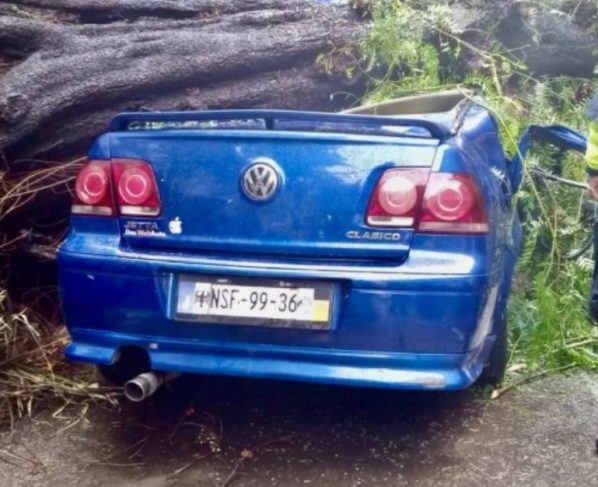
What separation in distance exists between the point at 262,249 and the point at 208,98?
200cm

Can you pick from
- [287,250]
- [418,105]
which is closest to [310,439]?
[287,250]

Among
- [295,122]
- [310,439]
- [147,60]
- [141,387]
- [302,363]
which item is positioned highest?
→ [295,122]

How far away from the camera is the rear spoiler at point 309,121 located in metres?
3.03

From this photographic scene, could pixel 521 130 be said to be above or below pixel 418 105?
below

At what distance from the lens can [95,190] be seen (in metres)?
3.27

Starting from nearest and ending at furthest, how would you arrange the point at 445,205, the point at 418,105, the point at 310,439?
the point at 445,205 → the point at 310,439 → the point at 418,105

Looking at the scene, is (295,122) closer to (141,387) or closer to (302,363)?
(302,363)

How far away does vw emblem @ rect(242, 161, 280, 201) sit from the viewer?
3.07m

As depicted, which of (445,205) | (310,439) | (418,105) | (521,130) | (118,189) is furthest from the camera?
(521,130)

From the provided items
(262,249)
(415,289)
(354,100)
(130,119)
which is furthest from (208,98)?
(415,289)

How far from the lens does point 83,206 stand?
3305mm

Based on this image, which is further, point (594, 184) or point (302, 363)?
point (594, 184)

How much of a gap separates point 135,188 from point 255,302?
0.62m

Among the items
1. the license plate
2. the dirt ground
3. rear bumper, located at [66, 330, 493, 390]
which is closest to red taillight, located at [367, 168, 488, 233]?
the license plate
